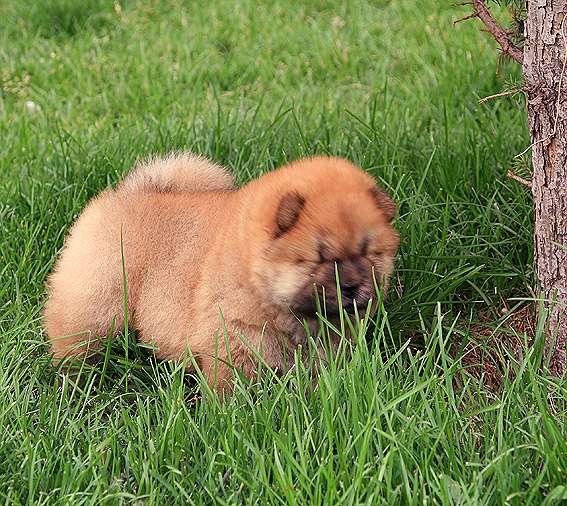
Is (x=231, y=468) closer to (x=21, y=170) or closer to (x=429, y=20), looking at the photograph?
(x=21, y=170)

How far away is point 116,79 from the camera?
6.31 meters

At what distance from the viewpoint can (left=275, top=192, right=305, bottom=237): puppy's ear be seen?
10.3ft

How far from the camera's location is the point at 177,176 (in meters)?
4.03

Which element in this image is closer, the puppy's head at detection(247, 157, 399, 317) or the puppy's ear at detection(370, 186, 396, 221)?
the puppy's head at detection(247, 157, 399, 317)

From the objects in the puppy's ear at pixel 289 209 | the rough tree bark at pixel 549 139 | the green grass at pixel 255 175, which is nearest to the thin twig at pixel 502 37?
the rough tree bark at pixel 549 139

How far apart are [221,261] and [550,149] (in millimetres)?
1209

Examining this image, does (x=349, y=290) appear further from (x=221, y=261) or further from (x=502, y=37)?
(x=502, y=37)

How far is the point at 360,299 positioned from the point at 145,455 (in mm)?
858

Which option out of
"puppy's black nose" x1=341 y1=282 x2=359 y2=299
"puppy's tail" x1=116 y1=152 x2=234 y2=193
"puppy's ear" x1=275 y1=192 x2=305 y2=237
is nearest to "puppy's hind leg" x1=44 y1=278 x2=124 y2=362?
"puppy's tail" x1=116 y1=152 x2=234 y2=193

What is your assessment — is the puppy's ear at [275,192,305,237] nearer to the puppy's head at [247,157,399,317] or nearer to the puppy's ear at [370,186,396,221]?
A: the puppy's head at [247,157,399,317]

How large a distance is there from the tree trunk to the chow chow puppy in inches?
21.7

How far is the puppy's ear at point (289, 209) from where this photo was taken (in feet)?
10.3

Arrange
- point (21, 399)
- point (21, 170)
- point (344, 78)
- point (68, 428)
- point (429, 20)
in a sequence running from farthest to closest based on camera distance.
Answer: point (429, 20)
point (344, 78)
point (21, 170)
point (21, 399)
point (68, 428)

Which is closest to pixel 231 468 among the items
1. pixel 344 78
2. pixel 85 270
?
pixel 85 270
